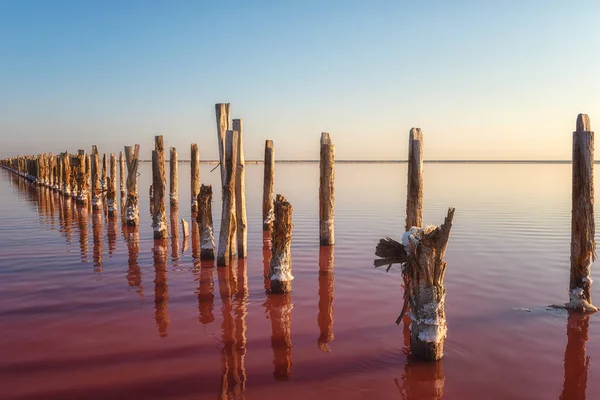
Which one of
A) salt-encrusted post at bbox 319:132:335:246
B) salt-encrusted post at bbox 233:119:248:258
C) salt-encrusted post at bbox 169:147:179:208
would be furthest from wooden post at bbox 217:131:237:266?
salt-encrusted post at bbox 169:147:179:208

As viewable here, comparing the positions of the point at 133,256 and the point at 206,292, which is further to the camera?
the point at 133,256

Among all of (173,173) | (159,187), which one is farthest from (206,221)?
(173,173)

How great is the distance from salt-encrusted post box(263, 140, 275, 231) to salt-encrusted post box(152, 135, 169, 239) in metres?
2.75

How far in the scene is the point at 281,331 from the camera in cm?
591

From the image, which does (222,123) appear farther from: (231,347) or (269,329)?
(231,347)

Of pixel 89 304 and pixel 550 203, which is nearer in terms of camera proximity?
pixel 89 304

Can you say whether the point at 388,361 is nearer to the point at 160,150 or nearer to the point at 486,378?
the point at 486,378

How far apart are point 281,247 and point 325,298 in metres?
1.06

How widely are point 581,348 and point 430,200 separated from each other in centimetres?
2031

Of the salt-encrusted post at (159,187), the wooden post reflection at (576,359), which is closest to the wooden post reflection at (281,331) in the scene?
the wooden post reflection at (576,359)

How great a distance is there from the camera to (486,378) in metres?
4.71

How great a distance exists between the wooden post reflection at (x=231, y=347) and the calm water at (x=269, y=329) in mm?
19

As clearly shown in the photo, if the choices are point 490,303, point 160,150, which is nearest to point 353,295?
point 490,303

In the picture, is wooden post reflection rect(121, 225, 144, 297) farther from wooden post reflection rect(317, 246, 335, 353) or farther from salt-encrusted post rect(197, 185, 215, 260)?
wooden post reflection rect(317, 246, 335, 353)
